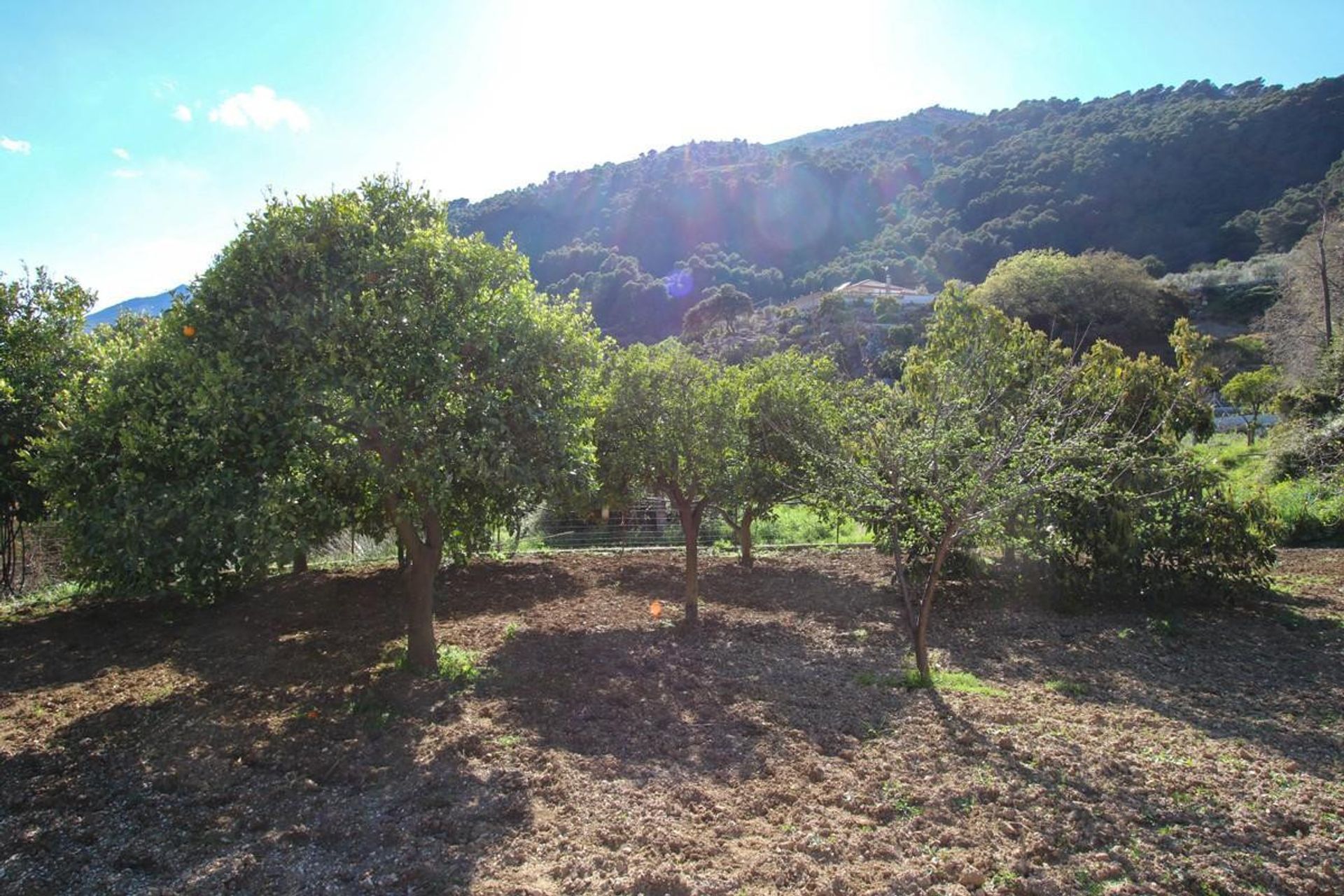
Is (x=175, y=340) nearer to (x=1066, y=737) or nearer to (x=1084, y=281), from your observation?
(x=1066, y=737)

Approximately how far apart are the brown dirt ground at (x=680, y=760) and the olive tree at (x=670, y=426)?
1.76m

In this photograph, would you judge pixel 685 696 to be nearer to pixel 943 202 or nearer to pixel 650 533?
pixel 650 533

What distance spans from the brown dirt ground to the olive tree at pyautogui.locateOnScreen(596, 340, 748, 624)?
5.78 ft

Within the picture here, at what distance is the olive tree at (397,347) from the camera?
5367 mm

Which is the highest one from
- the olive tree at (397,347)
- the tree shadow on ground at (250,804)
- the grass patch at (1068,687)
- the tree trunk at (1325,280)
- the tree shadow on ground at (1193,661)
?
the tree trunk at (1325,280)

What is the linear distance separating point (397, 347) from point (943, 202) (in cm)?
8583

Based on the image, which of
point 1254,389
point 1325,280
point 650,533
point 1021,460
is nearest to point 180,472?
point 1021,460

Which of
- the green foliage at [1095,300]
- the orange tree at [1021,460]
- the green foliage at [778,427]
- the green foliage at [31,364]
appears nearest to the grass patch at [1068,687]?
the orange tree at [1021,460]

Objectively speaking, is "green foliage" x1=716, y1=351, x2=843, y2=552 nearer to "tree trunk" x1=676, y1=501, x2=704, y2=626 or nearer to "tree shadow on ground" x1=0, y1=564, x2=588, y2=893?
"tree trunk" x1=676, y1=501, x2=704, y2=626

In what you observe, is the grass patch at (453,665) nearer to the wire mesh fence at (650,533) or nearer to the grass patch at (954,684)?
the grass patch at (954,684)

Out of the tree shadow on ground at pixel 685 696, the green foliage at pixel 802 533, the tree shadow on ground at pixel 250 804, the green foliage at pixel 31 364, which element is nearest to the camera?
the tree shadow on ground at pixel 250 804

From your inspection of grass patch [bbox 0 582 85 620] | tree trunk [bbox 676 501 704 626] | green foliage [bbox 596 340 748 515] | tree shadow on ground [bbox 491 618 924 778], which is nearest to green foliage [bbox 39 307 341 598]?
tree shadow on ground [bbox 491 618 924 778]

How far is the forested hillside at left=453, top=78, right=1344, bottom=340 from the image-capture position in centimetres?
5729

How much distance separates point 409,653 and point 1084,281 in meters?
45.1
